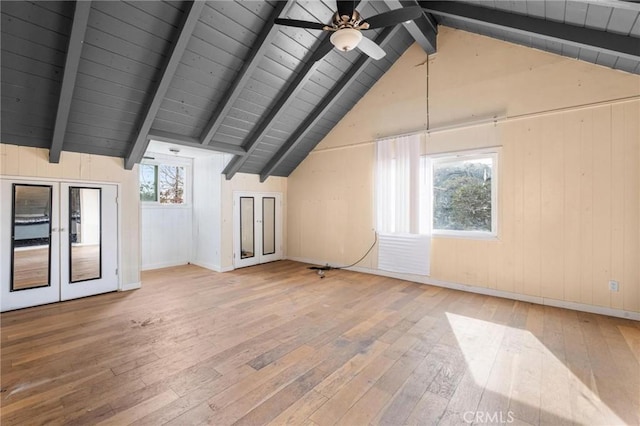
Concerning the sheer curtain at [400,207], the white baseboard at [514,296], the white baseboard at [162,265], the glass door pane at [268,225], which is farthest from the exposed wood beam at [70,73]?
the white baseboard at [514,296]

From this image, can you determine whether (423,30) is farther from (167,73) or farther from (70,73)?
(70,73)

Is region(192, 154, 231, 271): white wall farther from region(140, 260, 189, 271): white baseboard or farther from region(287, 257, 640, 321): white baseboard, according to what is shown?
region(287, 257, 640, 321): white baseboard

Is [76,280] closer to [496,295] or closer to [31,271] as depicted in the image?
[31,271]

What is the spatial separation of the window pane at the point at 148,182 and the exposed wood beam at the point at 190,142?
1.87m

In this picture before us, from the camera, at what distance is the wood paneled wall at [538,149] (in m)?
3.17

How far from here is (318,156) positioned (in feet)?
19.4

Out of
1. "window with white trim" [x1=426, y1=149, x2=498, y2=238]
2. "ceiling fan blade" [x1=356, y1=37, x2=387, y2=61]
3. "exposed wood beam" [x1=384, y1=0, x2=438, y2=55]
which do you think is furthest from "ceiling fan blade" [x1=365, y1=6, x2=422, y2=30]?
"window with white trim" [x1=426, y1=149, x2=498, y2=238]

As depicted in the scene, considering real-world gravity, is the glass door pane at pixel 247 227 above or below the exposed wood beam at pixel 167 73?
below

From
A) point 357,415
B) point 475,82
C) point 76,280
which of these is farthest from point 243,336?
point 475,82

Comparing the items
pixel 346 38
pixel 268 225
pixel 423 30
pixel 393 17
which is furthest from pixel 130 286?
pixel 423 30

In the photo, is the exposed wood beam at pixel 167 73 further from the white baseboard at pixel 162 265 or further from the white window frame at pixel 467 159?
the white window frame at pixel 467 159

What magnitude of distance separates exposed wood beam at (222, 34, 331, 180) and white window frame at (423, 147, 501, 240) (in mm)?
2160

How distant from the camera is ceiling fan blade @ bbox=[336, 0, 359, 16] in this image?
2285 millimetres

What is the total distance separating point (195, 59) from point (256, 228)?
11.4ft
